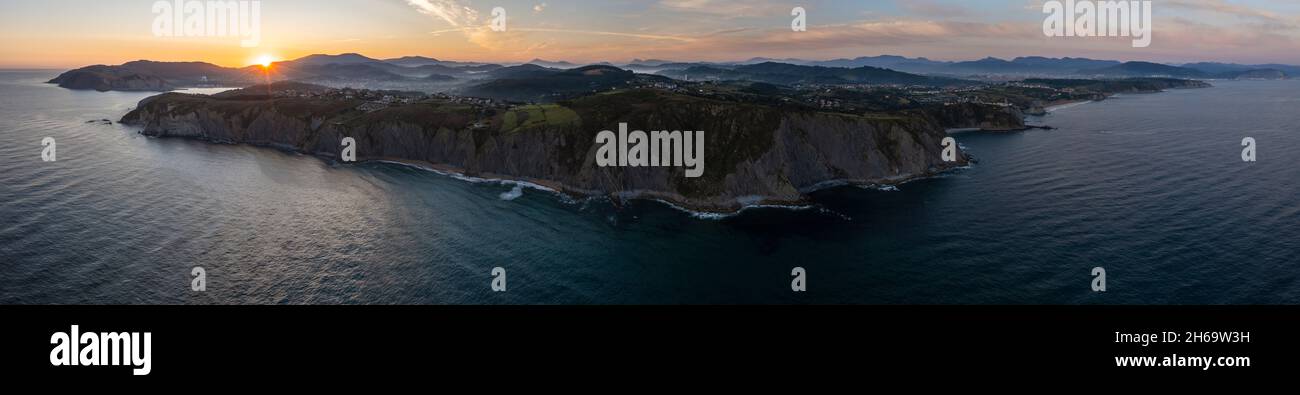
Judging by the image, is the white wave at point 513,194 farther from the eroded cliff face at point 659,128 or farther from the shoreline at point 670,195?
the eroded cliff face at point 659,128

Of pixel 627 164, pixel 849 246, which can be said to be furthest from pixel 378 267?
pixel 849 246

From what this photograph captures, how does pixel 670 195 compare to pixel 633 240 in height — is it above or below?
above

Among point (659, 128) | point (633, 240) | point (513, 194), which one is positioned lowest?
point (633, 240)

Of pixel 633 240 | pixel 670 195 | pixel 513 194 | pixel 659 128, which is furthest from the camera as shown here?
pixel 659 128

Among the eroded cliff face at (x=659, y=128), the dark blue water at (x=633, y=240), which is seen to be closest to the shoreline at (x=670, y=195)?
the eroded cliff face at (x=659, y=128)

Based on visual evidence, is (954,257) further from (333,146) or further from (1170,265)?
(333,146)

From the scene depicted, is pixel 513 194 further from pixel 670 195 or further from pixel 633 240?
pixel 633 240

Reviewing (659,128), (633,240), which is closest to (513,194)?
(659,128)
